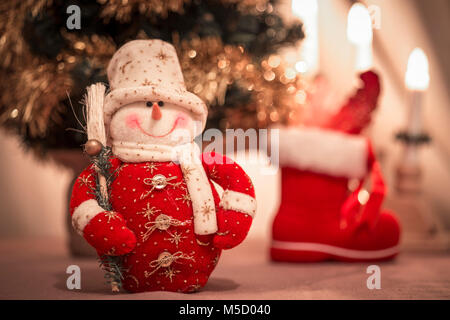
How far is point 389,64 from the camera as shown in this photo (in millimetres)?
1763

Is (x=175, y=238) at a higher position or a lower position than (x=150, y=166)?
lower

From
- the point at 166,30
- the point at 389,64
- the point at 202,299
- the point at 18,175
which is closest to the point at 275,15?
the point at 166,30

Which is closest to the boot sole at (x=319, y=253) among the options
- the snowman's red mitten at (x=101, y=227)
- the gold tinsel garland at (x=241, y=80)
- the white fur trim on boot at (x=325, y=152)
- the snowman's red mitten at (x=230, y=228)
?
the white fur trim on boot at (x=325, y=152)

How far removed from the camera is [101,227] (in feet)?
2.55

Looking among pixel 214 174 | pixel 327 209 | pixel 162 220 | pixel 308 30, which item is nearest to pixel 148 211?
pixel 162 220

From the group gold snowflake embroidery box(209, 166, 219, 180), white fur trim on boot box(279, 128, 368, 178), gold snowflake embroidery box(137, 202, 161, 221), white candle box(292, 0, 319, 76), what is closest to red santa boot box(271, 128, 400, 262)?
white fur trim on boot box(279, 128, 368, 178)

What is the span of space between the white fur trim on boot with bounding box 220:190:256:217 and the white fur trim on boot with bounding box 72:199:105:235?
0.65 feet

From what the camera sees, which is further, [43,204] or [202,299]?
[43,204]

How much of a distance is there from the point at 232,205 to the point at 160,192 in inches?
4.7

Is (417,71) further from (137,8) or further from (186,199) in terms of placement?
(186,199)

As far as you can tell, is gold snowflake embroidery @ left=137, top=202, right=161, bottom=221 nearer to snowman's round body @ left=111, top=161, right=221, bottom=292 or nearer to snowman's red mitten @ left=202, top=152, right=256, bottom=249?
snowman's round body @ left=111, top=161, right=221, bottom=292

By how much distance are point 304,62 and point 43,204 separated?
1162 mm

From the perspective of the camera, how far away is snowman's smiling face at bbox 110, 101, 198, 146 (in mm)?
836

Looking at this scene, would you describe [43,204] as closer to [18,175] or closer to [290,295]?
[18,175]
